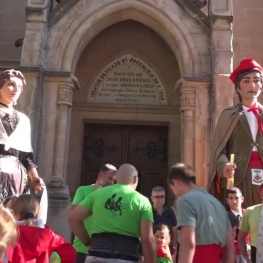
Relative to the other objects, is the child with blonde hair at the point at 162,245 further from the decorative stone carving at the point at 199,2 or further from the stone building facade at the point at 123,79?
the decorative stone carving at the point at 199,2

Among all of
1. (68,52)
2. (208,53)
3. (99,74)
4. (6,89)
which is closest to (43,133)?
(68,52)

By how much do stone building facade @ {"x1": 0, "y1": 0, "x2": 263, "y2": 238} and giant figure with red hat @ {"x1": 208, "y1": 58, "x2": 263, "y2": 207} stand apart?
4.21 m

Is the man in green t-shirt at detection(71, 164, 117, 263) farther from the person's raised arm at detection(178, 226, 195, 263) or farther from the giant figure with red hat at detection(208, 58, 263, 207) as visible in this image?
the person's raised arm at detection(178, 226, 195, 263)

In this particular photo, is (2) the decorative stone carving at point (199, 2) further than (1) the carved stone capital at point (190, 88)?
Yes

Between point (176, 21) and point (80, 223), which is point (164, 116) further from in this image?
point (80, 223)

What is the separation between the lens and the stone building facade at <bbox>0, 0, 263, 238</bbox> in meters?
9.98

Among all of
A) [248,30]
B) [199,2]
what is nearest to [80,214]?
[199,2]

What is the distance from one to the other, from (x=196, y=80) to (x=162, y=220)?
342cm

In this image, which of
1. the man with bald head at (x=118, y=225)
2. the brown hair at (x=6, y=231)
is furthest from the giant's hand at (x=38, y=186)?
the brown hair at (x=6, y=231)

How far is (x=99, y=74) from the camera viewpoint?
1225 centimetres

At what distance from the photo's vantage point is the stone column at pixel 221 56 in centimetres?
986

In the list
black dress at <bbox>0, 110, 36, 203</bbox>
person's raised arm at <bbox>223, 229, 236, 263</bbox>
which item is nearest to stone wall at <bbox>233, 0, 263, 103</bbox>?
black dress at <bbox>0, 110, 36, 203</bbox>

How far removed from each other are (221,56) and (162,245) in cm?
481

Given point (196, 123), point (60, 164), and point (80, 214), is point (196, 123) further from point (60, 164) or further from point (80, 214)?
point (80, 214)
